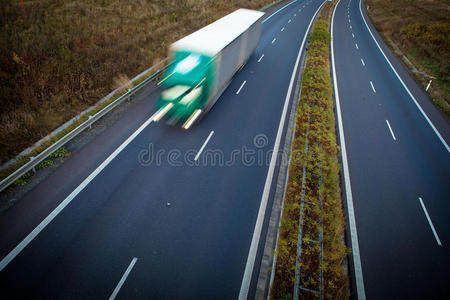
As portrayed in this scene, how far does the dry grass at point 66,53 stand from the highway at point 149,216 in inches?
108

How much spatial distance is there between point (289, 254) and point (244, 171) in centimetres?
358

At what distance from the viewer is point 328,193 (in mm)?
8906

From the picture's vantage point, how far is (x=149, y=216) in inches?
303

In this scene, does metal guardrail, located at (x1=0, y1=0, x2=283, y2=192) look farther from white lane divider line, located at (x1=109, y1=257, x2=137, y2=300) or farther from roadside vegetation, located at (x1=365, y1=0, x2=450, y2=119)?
roadside vegetation, located at (x1=365, y1=0, x2=450, y2=119)

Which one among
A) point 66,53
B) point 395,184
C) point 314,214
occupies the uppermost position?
point 66,53

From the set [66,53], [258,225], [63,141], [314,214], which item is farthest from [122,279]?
[66,53]

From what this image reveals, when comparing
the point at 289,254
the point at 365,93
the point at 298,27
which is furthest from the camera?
the point at 298,27

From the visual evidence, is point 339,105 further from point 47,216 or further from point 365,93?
point 47,216

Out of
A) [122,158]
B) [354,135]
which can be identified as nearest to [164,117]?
[122,158]

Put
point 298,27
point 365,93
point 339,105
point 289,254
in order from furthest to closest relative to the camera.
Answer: point 298,27
point 365,93
point 339,105
point 289,254

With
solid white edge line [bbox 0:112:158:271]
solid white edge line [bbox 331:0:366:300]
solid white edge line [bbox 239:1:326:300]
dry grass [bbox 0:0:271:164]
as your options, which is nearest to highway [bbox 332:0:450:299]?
solid white edge line [bbox 331:0:366:300]

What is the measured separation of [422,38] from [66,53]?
34003mm

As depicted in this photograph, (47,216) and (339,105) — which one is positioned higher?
(47,216)

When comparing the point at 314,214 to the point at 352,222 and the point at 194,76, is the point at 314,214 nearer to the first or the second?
the point at 352,222
